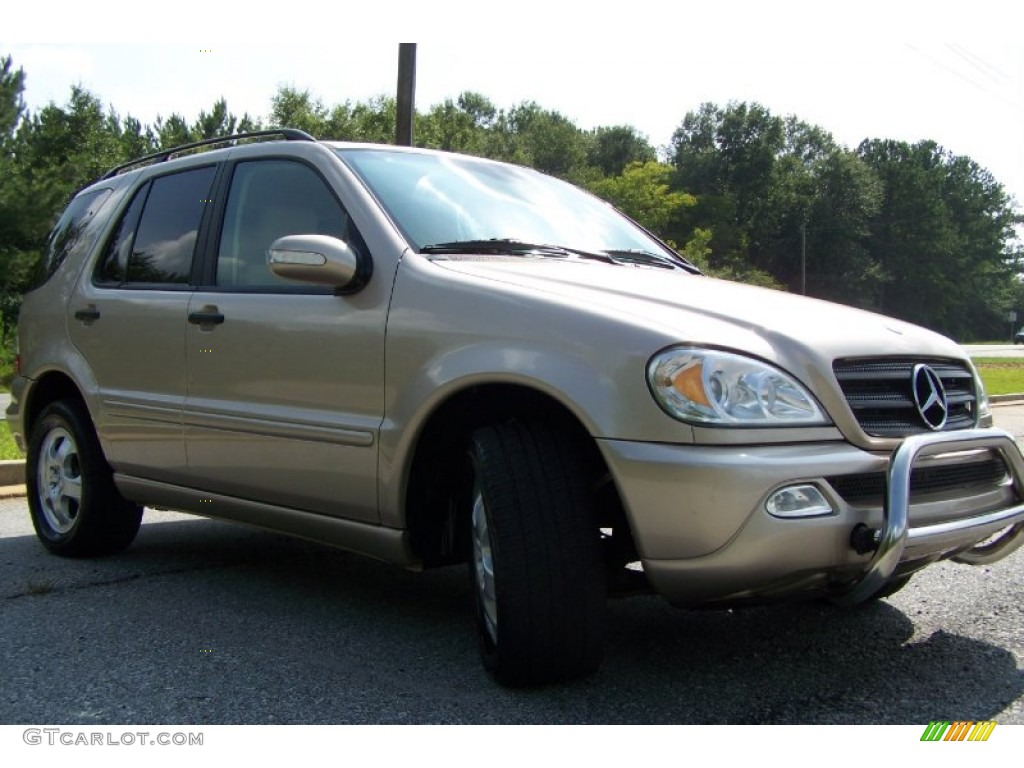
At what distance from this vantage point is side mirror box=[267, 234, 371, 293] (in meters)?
3.44

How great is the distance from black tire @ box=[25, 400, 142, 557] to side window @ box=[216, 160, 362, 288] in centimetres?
131

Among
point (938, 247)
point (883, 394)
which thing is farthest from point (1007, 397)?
point (938, 247)

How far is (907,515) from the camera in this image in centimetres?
263

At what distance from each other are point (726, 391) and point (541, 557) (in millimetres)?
673

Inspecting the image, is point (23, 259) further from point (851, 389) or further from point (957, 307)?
point (957, 307)

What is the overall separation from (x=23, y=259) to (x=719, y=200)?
5572 centimetres

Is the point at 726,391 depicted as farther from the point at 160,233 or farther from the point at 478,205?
the point at 160,233

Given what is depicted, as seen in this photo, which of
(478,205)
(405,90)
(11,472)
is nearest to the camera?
(478,205)

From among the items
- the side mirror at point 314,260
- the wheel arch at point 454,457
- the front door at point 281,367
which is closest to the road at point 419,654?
the wheel arch at point 454,457

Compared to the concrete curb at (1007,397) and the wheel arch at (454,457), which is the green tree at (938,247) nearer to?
the concrete curb at (1007,397)

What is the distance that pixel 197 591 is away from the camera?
14.4 ft

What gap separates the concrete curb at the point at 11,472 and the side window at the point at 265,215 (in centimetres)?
403

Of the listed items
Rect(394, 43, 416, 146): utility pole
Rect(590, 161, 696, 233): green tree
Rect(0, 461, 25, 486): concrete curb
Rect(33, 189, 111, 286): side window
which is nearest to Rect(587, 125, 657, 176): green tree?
Rect(590, 161, 696, 233): green tree

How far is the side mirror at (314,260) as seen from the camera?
3436mm
